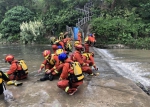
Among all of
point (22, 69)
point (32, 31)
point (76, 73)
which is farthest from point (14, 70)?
point (32, 31)

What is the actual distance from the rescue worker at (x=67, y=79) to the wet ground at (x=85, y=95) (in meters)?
0.21

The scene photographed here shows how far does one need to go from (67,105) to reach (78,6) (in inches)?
936

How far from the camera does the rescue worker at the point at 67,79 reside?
5.50 meters

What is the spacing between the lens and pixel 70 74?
18.3 feet

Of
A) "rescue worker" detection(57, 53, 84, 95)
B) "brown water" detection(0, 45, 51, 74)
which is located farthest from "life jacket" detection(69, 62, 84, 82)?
"brown water" detection(0, 45, 51, 74)

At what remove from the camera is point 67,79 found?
5.68 m

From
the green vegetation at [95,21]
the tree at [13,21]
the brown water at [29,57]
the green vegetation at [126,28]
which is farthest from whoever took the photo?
the tree at [13,21]

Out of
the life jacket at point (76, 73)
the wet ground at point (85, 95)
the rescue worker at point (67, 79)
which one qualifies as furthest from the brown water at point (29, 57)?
the life jacket at point (76, 73)

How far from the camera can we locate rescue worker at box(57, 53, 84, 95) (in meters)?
5.50

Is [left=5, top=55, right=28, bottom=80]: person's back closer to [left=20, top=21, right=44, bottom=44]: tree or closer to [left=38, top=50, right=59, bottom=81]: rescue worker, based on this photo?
[left=38, top=50, right=59, bottom=81]: rescue worker

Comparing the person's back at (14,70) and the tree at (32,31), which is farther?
the tree at (32,31)

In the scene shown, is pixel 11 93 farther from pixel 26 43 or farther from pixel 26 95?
pixel 26 43

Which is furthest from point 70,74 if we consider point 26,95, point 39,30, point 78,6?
point 78,6

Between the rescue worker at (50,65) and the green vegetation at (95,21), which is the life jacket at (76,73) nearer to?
the rescue worker at (50,65)
